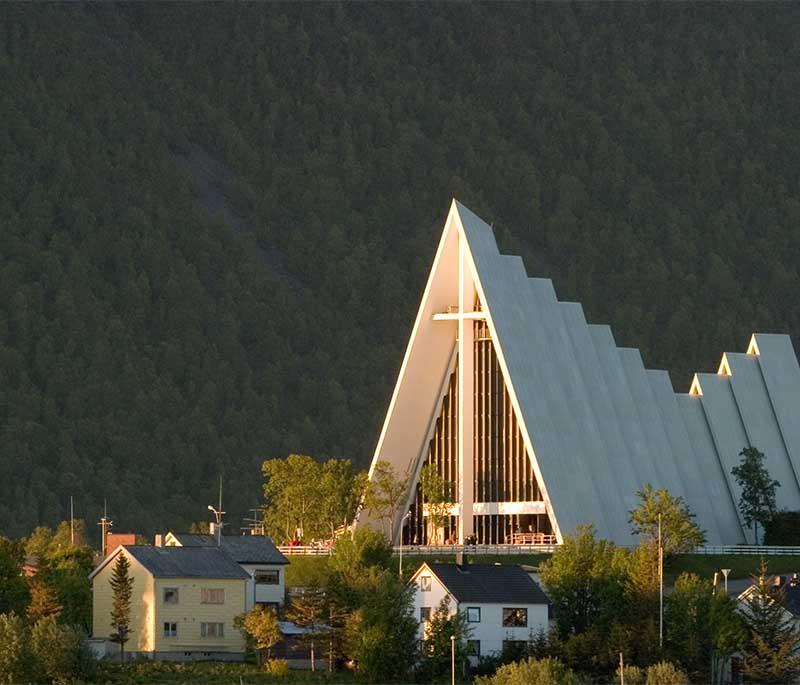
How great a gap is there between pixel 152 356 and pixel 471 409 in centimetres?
10608

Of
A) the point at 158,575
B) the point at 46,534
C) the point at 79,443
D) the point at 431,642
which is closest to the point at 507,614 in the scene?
the point at 431,642

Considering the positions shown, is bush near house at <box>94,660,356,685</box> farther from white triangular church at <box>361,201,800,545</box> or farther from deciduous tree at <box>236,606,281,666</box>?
white triangular church at <box>361,201,800,545</box>

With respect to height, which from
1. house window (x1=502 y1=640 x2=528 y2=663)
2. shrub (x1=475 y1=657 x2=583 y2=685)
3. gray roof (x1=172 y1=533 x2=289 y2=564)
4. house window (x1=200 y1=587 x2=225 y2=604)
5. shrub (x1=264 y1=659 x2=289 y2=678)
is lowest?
shrub (x1=475 y1=657 x2=583 y2=685)

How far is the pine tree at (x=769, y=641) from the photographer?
65.8 m

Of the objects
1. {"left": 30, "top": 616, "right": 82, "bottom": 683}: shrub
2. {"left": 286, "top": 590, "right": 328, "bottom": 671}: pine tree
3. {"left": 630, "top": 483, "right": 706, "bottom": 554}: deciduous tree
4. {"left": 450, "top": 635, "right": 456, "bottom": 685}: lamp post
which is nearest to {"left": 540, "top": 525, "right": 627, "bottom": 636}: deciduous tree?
{"left": 450, "top": 635, "right": 456, "bottom": 685}: lamp post

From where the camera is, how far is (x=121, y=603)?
6988 cm

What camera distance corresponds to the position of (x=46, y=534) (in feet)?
343

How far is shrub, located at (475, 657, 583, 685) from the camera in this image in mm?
61678

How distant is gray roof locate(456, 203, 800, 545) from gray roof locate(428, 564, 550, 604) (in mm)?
15267

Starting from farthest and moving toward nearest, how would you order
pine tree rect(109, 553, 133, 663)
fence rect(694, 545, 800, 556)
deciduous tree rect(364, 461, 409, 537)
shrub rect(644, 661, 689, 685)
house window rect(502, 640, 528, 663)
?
1. deciduous tree rect(364, 461, 409, 537)
2. fence rect(694, 545, 800, 556)
3. pine tree rect(109, 553, 133, 663)
4. house window rect(502, 640, 528, 663)
5. shrub rect(644, 661, 689, 685)

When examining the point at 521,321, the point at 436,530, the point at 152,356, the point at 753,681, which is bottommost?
the point at 753,681

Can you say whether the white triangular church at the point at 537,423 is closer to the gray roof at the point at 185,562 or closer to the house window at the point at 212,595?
the gray roof at the point at 185,562

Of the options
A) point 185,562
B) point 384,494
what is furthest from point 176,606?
point 384,494

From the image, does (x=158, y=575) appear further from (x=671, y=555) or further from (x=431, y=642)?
(x=671, y=555)
